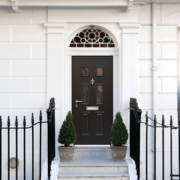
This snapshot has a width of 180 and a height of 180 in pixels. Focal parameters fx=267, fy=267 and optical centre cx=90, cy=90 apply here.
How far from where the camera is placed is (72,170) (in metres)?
4.97

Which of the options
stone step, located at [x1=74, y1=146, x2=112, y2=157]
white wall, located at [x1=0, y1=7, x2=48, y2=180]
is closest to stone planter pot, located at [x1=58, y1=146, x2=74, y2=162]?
stone step, located at [x1=74, y1=146, x2=112, y2=157]

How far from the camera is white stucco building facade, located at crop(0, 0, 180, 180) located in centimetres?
568

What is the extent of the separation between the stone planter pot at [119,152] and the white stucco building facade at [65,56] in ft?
2.27

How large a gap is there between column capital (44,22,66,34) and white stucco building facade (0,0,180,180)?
21mm

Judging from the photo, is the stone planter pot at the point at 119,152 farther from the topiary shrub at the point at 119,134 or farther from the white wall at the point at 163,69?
the white wall at the point at 163,69

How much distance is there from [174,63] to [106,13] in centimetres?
182

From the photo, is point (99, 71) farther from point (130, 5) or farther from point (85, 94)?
point (130, 5)

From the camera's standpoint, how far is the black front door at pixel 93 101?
5.95 meters

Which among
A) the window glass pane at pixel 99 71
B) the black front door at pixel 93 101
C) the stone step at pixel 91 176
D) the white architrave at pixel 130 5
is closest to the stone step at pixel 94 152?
the black front door at pixel 93 101

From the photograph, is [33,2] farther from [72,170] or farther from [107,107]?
[72,170]

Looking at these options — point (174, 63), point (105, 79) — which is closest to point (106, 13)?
point (105, 79)

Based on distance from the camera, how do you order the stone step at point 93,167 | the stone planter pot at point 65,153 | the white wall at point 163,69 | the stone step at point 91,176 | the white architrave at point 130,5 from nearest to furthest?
the stone step at point 91,176 < the stone step at point 93,167 < the stone planter pot at point 65,153 < the white architrave at point 130,5 < the white wall at point 163,69

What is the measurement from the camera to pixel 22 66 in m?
5.73

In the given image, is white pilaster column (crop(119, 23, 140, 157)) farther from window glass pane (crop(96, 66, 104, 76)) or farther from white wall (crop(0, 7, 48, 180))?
white wall (crop(0, 7, 48, 180))
